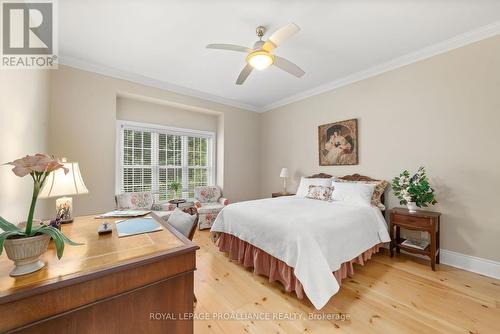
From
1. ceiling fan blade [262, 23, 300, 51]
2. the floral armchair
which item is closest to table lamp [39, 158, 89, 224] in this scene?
ceiling fan blade [262, 23, 300, 51]

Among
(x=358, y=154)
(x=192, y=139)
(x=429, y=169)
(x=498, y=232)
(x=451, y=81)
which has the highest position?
(x=451, y=81)

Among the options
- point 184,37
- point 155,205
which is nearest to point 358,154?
point 184,37

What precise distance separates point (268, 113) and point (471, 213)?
396cm

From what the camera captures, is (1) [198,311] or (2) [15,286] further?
(1) [198,311]

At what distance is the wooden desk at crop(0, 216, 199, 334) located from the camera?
746 millimetres

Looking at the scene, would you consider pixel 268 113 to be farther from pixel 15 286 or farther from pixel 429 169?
pixel 15 286

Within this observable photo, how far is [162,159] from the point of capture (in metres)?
4.24

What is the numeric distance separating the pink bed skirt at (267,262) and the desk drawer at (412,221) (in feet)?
1.50

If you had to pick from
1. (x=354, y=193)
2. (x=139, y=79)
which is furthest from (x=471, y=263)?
(x=139, y=79)

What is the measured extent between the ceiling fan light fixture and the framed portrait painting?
2.01 metres

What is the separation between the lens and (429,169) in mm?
A: 2707

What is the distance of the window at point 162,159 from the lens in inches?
150

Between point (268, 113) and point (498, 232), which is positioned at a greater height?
point (268, 113)

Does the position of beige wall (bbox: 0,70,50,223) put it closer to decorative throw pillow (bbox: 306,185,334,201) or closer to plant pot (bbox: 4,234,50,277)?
plant pot (bbox: 4,234,50,277)
